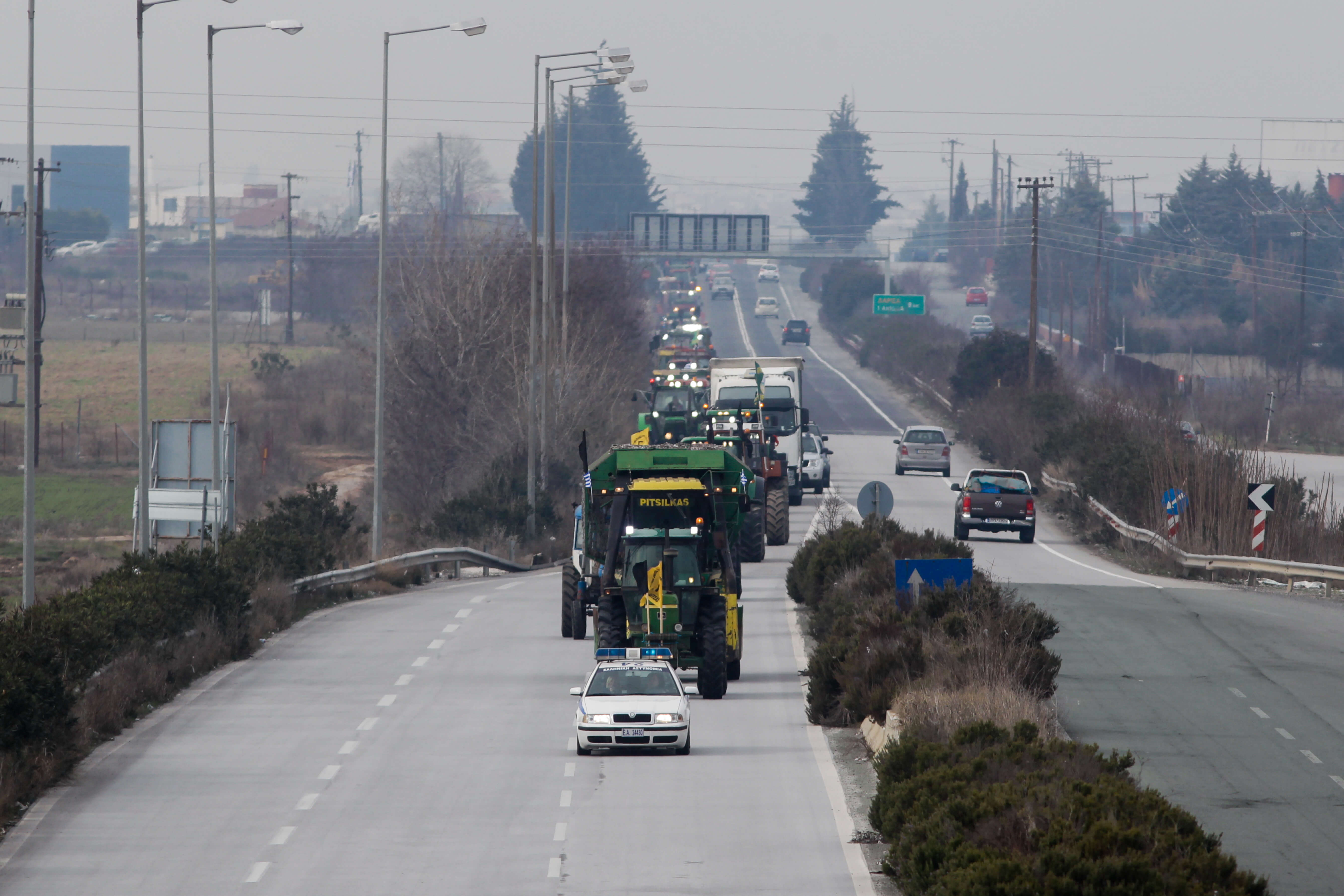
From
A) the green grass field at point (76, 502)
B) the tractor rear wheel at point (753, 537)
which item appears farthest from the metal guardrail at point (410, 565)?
the green grass field at point (76, 502)

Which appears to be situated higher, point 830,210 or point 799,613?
point 830,210

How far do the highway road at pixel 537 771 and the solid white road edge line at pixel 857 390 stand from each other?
58708 millimetres

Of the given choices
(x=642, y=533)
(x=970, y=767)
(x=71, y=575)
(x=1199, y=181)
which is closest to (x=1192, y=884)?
(x=970, y=767)

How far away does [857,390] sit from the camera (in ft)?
340

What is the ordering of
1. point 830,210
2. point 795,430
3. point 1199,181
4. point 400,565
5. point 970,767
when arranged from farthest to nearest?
1. point 830,210
2. point 1199,181
3. point 795,430
4. point 400,565
5. point 970,767

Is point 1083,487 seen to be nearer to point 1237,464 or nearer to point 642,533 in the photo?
point 1237,464

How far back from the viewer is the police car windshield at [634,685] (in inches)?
707

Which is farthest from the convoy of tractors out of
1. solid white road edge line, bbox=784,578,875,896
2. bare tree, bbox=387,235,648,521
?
bare tree, bbox=387,235,648,521

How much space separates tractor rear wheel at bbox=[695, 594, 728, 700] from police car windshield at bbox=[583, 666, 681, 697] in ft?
8.82

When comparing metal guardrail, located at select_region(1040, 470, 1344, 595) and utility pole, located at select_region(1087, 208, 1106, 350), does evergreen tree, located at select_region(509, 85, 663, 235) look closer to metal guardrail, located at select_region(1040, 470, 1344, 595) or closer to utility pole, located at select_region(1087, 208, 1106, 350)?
Result: utility pole, located at select_region(1087, 208, 1106, 350)

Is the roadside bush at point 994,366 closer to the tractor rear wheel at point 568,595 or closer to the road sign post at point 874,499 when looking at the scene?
the road sign post at point 874,499

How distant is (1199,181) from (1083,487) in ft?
367

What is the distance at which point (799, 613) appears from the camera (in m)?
30.5

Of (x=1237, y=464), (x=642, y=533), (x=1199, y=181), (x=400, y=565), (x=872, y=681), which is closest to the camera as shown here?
(x=872, y=681)
